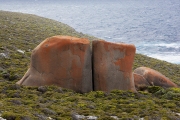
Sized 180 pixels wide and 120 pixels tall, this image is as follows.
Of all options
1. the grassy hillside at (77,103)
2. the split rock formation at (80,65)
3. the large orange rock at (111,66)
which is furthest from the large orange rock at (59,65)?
the large orange rock at (111,66)

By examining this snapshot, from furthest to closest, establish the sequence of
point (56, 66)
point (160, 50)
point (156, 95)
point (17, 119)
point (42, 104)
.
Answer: point (160, 50) → point (156, 95) → point (56, 66) → point (42, 104) → point (17, 119)

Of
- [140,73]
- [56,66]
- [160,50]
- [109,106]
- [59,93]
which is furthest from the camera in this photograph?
[160,50]

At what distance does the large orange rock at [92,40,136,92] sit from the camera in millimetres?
23641

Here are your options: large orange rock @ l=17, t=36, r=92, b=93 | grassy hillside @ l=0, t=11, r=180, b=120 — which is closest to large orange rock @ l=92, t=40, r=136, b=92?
grassy hillside @ l=0, t=11, r=180, b=120

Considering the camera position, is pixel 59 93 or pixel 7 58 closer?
pixel 59 93

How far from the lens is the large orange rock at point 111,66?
2364 centimetres

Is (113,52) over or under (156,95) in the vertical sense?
over

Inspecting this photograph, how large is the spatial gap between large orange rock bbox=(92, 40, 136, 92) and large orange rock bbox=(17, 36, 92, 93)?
4.23 feet

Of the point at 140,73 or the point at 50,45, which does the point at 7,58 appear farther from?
the point at 140,73

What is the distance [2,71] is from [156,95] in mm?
12388

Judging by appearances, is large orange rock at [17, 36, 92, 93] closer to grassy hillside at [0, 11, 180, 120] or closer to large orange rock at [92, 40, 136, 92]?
grassy hillside at [0, 11, 180, 120]

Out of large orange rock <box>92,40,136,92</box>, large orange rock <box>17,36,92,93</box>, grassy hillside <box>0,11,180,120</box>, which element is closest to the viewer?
grassy hillside <box>0,11,180,120</box>

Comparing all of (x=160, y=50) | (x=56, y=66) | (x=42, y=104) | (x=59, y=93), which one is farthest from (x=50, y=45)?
(x=160, y=50)

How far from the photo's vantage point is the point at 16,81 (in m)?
23.7
